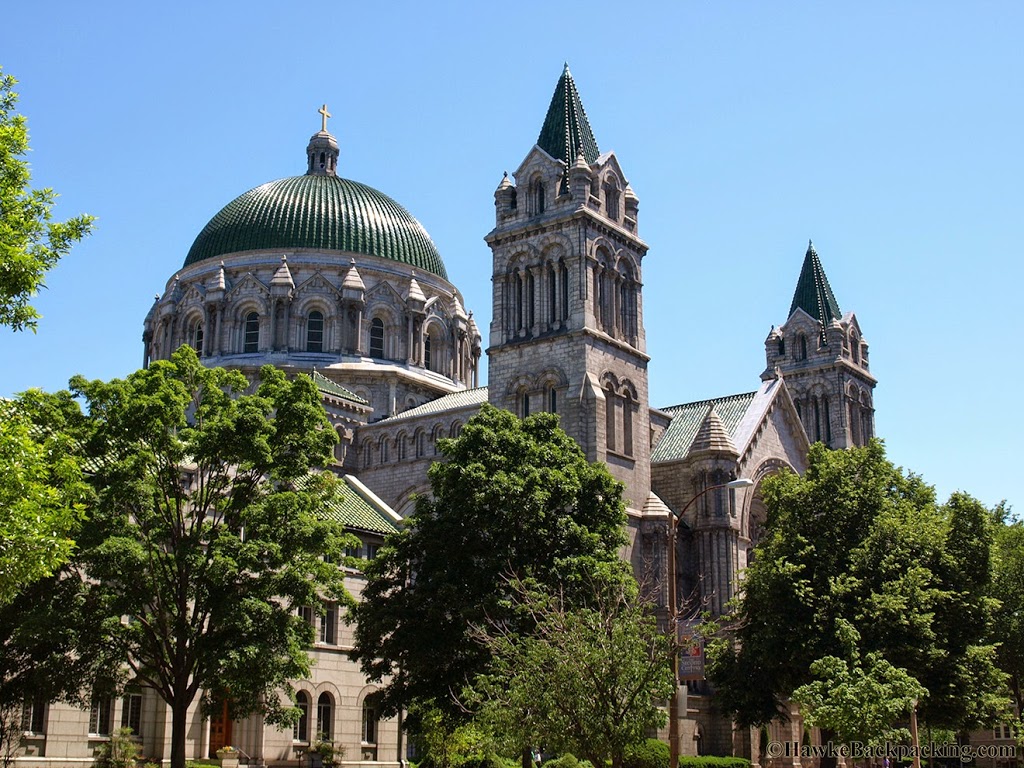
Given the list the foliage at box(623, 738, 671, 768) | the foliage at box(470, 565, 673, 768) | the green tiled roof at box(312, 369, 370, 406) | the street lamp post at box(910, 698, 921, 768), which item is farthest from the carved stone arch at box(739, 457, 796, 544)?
the foliage at box(470, 565, 673, 768)

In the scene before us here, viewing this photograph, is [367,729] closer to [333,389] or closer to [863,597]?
[863,597]

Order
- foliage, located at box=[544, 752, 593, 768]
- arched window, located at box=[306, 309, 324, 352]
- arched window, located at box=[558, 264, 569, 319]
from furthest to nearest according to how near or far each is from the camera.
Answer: arched window, located at box=[306, 309, 324, 352] < arched window, located at box=[558, 264, 569, 319] < foliage, located at box=[544, 752, 593, 768]

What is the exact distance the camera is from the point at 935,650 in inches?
1576

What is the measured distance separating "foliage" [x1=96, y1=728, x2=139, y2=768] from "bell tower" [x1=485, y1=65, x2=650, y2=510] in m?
24.9

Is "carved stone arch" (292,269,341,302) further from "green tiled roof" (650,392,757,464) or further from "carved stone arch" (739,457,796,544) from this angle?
"carved stone arch" (739,457,796,544)

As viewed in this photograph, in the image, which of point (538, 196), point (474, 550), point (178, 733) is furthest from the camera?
point (538, 196)

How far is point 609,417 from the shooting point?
59594 mm

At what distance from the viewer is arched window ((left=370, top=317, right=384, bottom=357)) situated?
276 feet

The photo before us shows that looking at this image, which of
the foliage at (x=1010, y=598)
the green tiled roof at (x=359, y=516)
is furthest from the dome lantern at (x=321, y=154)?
the foliage at (x=1010, y=598)

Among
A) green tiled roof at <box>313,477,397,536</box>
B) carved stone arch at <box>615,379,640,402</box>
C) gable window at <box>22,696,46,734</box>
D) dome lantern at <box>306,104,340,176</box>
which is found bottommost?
gable window at <box>22,696,46,734</box>

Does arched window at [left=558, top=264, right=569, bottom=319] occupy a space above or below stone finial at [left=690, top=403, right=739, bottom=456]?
above

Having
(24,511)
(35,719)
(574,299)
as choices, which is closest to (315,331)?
(574,299)

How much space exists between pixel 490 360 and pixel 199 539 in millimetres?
28631

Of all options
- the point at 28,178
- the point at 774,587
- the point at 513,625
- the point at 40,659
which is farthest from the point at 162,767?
the point at 28,178
